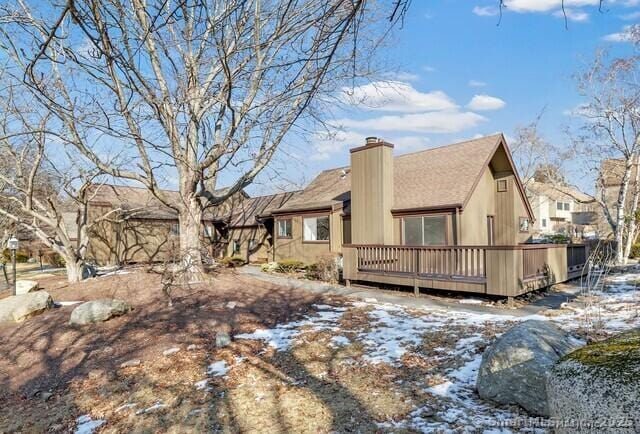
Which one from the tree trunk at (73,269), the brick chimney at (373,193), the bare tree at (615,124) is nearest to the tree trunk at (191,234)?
the tree trunk at (73,269)

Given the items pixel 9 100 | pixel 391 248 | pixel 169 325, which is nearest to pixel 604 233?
pixel 391 248

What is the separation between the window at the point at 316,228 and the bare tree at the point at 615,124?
12.9m

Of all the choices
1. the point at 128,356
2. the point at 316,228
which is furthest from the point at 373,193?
the point at 128,356

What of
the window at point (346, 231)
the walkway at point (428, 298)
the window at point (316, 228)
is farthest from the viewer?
the window at point (316, 228)

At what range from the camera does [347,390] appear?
4.38 m

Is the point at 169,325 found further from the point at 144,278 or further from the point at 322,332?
the point at 144,278

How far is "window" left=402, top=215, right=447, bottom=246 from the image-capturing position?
12898 mm

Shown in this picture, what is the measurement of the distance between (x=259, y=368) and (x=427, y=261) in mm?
6885

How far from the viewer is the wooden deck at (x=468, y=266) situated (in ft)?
30.7

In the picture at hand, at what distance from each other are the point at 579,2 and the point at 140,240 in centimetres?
2298

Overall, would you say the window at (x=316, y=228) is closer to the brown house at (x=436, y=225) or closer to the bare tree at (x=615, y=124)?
A: the brown house at (x=436, y=225)

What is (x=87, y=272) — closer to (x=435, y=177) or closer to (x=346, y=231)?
(x=346, y=231)

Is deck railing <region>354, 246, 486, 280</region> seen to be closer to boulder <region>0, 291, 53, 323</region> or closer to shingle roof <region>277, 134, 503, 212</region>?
shingle roof <region>277, 134, 503, 212</region>

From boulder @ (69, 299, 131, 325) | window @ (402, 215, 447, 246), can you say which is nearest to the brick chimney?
window @ (402, 215, 447, 246)
